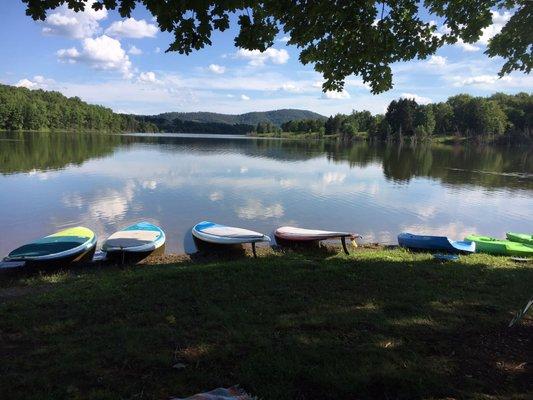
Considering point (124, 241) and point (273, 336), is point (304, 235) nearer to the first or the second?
point (124, 241)

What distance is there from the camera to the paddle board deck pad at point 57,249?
12.8 m

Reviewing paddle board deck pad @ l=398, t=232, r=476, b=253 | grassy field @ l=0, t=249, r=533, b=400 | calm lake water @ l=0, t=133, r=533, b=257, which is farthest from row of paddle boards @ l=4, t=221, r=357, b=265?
paddle board deck pad @ l=398, t=232, r=476, b=253

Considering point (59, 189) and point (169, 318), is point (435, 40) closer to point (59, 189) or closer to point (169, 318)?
point (169, 318)

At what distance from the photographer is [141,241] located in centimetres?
1505

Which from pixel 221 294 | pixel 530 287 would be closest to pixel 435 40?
pixel 530 287

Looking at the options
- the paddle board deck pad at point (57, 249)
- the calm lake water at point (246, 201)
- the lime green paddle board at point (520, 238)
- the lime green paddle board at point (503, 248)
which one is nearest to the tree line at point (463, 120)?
the calm lake water at point (246, 201)

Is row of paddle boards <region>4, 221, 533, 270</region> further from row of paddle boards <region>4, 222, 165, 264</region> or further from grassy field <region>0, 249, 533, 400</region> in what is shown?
grassy field <region>0, 249, 533, 400</region>

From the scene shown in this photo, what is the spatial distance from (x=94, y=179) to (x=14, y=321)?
95.4ft

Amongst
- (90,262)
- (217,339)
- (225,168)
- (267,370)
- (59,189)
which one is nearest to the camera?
(267,370)

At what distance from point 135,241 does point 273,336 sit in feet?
32.0

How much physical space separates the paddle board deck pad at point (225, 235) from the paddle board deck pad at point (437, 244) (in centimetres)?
577

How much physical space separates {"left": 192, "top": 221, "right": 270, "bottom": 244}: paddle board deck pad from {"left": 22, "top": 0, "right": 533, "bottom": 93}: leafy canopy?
19.1 ft

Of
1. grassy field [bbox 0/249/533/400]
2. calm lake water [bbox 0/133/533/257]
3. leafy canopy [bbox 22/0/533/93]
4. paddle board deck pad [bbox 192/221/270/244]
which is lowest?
calm lake water [bbox 0/133/533/257]

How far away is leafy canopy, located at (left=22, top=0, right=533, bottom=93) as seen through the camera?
6152 mm
